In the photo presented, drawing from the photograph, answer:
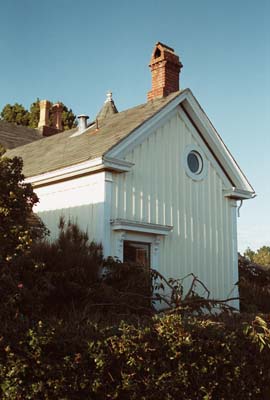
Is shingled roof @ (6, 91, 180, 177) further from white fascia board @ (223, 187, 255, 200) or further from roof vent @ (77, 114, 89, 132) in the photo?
white fascia board @ (223, 187, 255, 200)

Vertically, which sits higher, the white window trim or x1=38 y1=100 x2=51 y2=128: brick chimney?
A: x1=38 y1=100 x2=51 y2=128: brick chimney

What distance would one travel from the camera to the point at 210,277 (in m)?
14.6

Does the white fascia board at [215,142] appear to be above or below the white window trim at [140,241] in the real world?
above

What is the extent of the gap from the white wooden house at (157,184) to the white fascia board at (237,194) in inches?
1.2

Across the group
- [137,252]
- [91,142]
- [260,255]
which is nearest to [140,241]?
[137,252]

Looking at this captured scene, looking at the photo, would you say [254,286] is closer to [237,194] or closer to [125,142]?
[237,194]

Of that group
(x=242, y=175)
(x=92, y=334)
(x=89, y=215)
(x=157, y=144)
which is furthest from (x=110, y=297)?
(x=242, y=175)

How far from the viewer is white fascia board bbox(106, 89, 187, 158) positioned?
484 inches

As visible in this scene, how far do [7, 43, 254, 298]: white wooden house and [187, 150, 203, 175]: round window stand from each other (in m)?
0.03

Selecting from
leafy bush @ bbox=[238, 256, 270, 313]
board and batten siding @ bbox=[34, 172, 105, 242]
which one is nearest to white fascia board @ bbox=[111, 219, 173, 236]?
board and batten siding @ bbox=[34, 172, 105, 242]

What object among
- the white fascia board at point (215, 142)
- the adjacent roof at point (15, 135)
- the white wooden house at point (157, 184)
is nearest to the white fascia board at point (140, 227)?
the white wooden house at point (157, 184)

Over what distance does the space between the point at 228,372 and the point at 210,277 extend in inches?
312

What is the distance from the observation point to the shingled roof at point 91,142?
41.5 ft

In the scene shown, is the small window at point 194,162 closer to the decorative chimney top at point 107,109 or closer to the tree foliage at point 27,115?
the decorative chimney top at point 107,109
